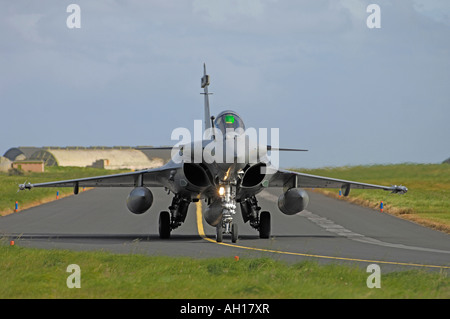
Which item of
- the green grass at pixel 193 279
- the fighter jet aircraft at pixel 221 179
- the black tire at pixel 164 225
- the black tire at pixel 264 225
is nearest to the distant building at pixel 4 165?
the fighter jet aircraft at pixel 221 179

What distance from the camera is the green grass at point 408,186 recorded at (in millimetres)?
38719

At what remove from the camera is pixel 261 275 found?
43.9ft

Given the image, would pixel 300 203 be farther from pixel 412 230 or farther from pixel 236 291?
pixel 236 291

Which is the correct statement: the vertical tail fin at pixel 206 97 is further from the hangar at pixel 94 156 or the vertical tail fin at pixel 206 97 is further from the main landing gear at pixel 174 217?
the hangar at pixel 94 156

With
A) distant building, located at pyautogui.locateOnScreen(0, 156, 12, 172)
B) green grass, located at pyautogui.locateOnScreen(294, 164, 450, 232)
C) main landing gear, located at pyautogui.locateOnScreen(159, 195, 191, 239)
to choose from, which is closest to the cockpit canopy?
main landing gear, located at pyautogui.locateOnScreen(159, 195, 191, 239)

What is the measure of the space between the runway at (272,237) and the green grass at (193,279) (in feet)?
6.82

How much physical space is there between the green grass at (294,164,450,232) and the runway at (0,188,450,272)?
8.97ft

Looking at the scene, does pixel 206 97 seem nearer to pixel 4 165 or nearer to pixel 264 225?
pixel 264 225

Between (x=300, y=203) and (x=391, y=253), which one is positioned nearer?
(x=391, y=253)

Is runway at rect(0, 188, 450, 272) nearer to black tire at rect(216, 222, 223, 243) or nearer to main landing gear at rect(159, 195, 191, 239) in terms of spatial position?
black tire at rect(216, 222, 223, 243)

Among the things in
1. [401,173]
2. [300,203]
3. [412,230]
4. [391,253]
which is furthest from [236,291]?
[401,173]

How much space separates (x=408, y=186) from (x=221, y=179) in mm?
47568
